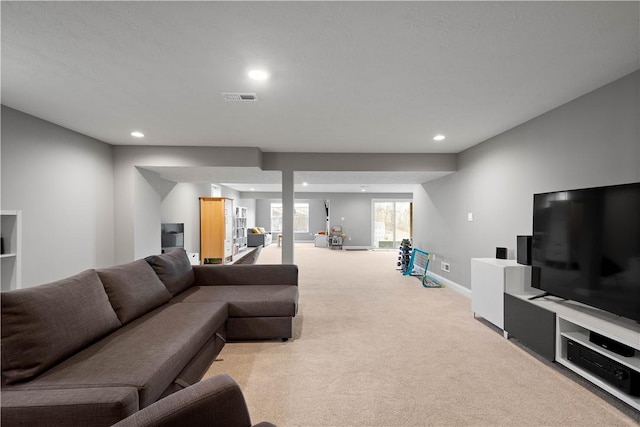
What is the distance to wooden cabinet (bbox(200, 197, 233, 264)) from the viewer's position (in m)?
7.83

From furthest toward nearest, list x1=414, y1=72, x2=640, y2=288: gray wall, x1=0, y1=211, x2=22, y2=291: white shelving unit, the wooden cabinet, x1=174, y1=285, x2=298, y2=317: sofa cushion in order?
the wooden cabinet < x1=174, y1=285, x2=298, y2=317: sofa cushion < x1=0, y1=211, x2=22, y2=291: white shelving unit < x1=414, y1=72, x2=640, y2=288: gray wall

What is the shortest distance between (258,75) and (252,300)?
2091mm

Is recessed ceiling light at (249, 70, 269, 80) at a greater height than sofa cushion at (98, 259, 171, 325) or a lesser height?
greater

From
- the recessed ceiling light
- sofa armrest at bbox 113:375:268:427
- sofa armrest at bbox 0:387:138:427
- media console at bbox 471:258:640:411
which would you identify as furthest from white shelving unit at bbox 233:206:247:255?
sofa armrest at bbox 113:375:268:427

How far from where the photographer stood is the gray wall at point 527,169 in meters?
2.34

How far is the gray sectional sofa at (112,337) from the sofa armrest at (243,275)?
19.5 inches

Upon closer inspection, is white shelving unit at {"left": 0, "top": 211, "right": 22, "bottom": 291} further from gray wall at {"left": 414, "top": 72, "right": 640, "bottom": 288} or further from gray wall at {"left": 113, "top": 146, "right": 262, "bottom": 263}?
gray wall at {"left": 414, "top": 72, "right": 640, "bottom": 288}

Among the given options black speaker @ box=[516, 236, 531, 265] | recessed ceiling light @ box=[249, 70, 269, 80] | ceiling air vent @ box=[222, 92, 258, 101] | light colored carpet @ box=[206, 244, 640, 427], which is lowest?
light colored carpet @ box=[206, 244, 640, 427]

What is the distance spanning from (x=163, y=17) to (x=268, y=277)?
277 centimetres

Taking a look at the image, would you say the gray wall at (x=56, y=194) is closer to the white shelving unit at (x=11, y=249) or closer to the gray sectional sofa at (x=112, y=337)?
the white shelving unit at (x=11, y=249)

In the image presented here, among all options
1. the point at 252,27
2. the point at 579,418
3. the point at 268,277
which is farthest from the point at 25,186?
the point at 579,418

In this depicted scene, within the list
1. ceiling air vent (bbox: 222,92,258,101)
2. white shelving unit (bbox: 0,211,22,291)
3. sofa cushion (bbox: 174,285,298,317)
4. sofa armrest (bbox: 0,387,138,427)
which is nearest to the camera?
sofa armrest (bbox: 0,387,138,427)

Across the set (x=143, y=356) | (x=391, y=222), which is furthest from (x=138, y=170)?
(x=391, y=222)

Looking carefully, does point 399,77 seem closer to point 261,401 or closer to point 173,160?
point 261,401
